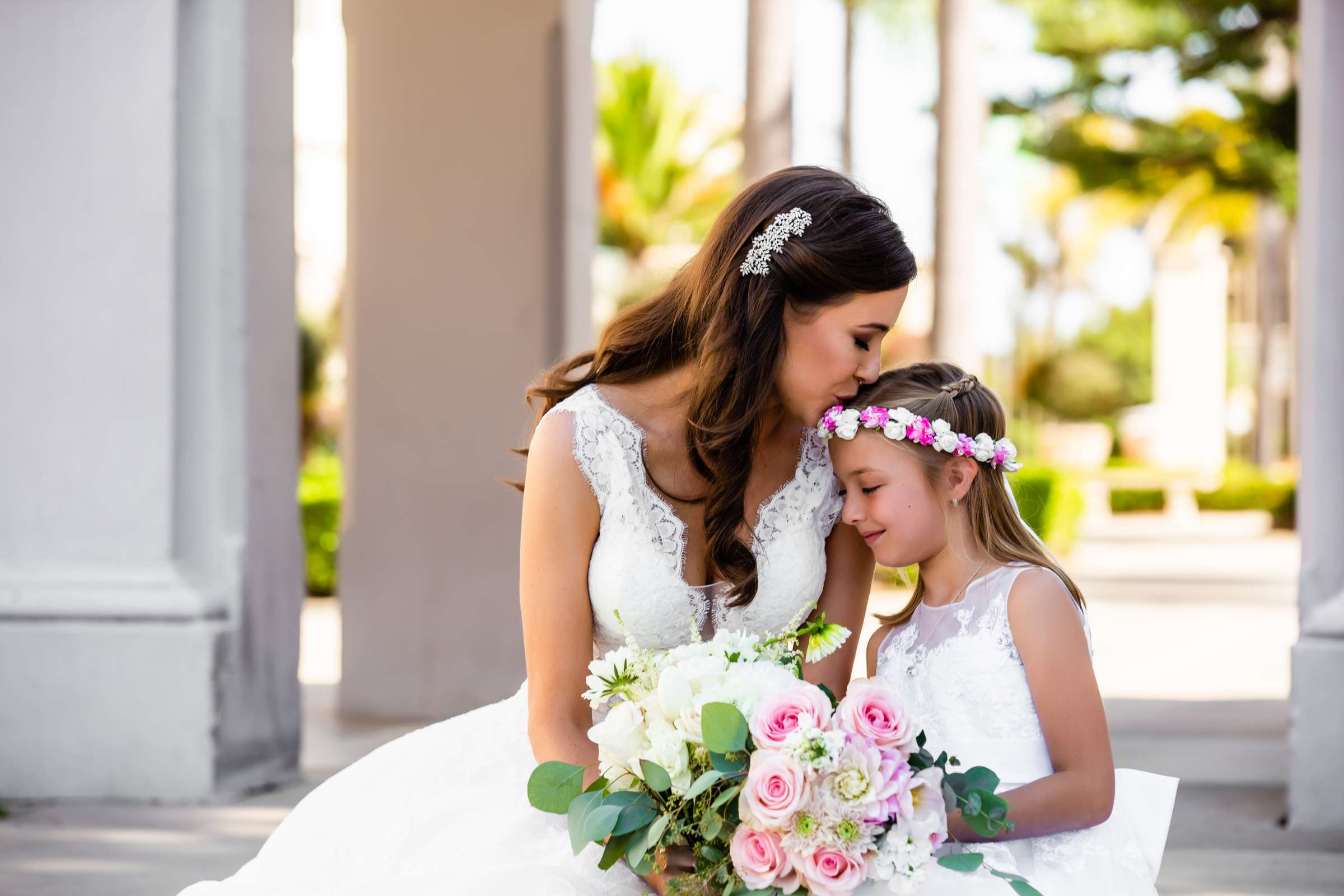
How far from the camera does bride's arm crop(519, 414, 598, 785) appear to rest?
9.20 ft

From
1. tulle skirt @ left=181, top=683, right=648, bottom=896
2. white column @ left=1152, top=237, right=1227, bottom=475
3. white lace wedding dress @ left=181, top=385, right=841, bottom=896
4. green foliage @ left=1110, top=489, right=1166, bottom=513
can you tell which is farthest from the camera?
white column @ left=1152, top=237, right=1227, bottom=475

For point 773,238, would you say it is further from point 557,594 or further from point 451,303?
point 451,303

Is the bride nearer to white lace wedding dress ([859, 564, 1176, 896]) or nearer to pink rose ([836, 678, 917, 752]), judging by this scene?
white lace wedding dress ([859, 564, 1176, 896])

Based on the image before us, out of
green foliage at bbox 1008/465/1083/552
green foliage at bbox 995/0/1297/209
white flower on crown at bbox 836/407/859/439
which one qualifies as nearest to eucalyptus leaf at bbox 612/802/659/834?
white flower on crown at bbox 836/407/859/439

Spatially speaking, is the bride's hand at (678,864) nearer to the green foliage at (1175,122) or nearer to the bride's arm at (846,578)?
the bride's arm at (846,578)

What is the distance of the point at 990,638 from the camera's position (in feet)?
9.10

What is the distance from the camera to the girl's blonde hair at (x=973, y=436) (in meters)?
2.88

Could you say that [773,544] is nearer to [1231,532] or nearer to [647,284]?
[1231,532]

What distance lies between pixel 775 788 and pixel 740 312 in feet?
3.86

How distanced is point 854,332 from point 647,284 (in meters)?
26.4

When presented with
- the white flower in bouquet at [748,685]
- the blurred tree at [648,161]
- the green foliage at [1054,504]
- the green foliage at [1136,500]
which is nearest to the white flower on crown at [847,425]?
the white flower in bouquet at [748,685]

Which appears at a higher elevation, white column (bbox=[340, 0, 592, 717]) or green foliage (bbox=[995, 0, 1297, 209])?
green foliage (bbox=[995, 0, 1297, 209])

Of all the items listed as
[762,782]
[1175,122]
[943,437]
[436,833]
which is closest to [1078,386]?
[1175,122]

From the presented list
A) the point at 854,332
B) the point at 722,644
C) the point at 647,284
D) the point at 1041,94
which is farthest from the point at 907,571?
the point at 647,284
